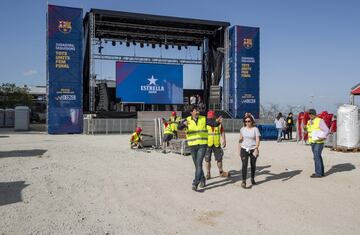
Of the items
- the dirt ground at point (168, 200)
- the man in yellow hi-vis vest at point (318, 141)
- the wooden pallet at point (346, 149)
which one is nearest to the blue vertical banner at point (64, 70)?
the dirt ground at point (168, 200)

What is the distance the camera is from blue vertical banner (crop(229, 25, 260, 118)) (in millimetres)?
31422

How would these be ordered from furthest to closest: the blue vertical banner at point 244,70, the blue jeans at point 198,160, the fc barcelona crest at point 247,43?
the fc barcelona crest at point 247,43
the blue vertical banner at point 244,70
the blue jeans at point 198,160

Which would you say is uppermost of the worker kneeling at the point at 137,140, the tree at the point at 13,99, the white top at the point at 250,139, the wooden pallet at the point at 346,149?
→ the tree at the point at 13,99

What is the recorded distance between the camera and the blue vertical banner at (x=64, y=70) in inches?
1087

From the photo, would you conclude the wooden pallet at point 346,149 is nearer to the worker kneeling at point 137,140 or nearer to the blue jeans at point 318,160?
the blue jeans at point 318,160

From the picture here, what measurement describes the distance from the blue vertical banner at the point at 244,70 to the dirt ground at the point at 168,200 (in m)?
19.7

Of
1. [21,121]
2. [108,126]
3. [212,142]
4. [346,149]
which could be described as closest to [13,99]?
[21,121]

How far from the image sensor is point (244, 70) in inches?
1252

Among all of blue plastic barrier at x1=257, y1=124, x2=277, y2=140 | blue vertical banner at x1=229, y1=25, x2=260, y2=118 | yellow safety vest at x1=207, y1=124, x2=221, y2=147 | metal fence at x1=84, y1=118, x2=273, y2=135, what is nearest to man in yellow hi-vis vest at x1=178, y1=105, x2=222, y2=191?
yellow safety vest at x1=207, y1=124, x2=221, y2=147

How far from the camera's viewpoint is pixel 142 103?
30672 mm

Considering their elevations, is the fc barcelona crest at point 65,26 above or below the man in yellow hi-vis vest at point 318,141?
above

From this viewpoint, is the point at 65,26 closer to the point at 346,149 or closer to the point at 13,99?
the point at 346,149

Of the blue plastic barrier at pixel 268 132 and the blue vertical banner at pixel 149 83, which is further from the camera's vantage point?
the blue vertical banner at pixel 149 83

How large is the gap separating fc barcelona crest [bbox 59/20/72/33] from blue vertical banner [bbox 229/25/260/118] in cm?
1266
